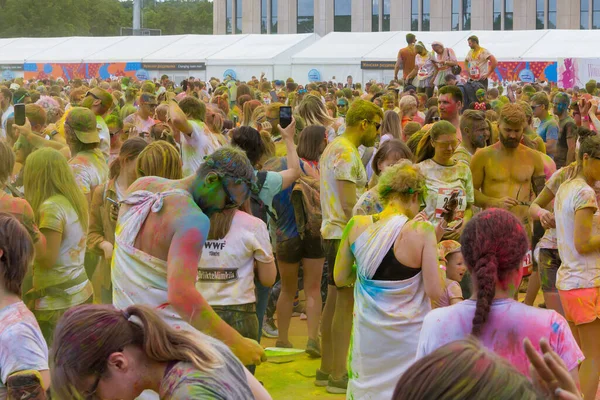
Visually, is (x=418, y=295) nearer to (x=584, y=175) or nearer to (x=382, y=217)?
(x=382, y=217)

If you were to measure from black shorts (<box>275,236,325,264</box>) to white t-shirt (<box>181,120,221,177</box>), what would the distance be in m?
1.48

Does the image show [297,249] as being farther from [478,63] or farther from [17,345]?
[478,63]

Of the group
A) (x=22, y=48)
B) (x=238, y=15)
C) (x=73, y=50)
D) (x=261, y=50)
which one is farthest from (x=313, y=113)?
(x=238, y=15)

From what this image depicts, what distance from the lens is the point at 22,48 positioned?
126 ft

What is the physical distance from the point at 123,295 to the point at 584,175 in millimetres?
2839

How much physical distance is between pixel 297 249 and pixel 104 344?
506 cm

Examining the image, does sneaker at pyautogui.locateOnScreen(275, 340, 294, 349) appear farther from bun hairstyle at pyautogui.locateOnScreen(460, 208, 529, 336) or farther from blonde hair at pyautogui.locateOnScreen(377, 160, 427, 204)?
bun hairstyle at pyautogui.locateOnScreen(460, 208, 529, 336)

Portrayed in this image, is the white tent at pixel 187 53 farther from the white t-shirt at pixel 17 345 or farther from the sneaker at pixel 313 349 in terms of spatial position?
the white t-shirt at pixel 17 345

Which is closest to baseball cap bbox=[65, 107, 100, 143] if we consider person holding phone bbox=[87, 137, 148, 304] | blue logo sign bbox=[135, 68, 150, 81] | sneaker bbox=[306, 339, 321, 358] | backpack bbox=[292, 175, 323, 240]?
person holding phone bbox=[87, 137, 148, 304]

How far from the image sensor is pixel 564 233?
18.2ft

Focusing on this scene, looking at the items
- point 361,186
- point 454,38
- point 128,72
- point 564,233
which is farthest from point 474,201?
point 128,72

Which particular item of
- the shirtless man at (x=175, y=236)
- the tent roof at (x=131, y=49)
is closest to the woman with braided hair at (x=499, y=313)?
the shirtless man at (x=175, y=236)

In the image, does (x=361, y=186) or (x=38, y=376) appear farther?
(x=361, y=186)

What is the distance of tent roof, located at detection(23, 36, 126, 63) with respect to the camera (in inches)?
1420
